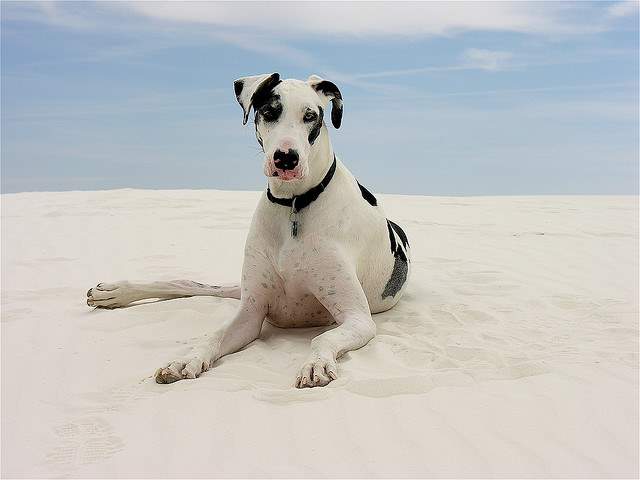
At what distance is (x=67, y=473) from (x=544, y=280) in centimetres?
558

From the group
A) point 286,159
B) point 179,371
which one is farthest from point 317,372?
point 286,159

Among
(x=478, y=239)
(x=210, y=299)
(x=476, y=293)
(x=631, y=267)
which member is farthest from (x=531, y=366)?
(x=478, y=239)

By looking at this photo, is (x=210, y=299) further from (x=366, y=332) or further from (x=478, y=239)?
(x=478, y=239)

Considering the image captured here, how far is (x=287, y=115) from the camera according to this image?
14.6 feet

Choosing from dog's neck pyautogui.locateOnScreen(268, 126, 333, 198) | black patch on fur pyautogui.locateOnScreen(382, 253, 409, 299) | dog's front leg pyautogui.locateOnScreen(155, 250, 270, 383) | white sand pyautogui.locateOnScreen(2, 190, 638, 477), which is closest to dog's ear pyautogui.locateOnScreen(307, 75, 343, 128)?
dog's neck pyautogui.locateOnScreen(268, 126, 333, 198)

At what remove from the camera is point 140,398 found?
3.96 m

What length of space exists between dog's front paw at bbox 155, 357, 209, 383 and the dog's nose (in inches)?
50.3

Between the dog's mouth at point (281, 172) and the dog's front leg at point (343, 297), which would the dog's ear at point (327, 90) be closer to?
the dog's mouth at point (281, 172)

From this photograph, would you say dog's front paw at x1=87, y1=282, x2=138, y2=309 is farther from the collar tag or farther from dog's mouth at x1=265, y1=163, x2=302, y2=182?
dog's mouth at x1=265, y1=163, x2=302, y2=182

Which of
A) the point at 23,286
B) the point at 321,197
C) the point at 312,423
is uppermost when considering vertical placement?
the point at 321,197

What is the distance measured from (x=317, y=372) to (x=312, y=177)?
4.76 feet

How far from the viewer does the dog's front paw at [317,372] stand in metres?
3.94

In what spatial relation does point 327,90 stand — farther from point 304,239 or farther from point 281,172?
point 304,239

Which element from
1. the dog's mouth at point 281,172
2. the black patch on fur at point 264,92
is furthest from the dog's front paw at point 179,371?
the black patch on fur at point 264,92
